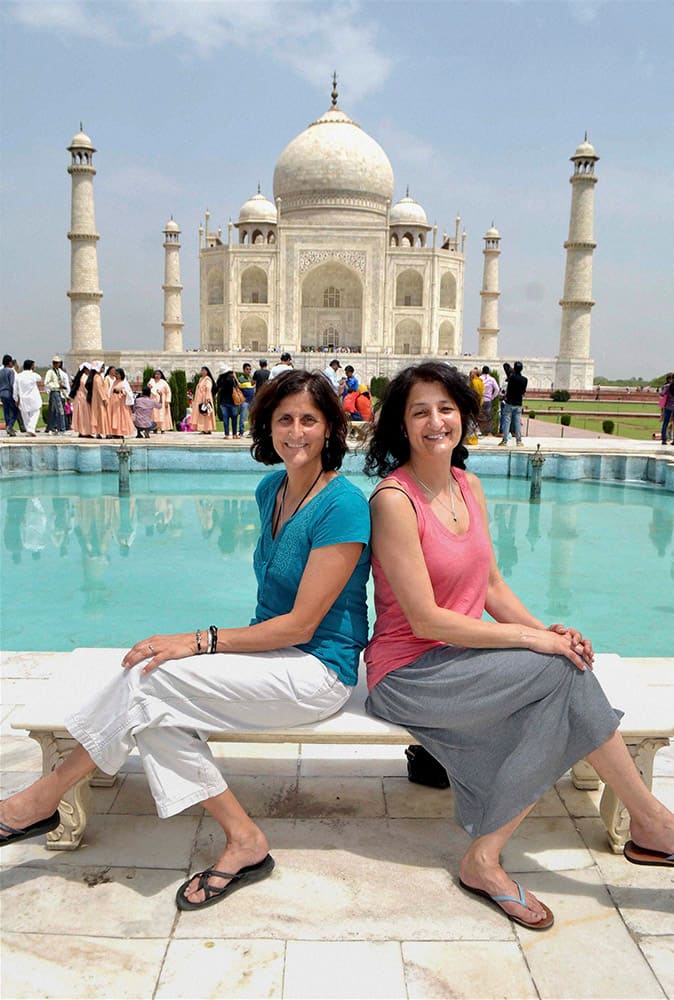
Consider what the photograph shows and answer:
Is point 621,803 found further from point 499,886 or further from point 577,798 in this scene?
point 499,886

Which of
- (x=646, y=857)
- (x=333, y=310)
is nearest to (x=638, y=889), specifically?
(x=646, y=857)

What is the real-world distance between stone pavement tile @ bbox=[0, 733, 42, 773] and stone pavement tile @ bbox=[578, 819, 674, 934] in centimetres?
151

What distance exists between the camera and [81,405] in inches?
442

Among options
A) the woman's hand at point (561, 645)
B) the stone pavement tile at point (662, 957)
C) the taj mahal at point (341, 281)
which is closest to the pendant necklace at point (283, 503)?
the woman's hand at point (561, 645)

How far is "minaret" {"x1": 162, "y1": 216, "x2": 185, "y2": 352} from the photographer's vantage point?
106 ft

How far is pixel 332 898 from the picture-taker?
1.70 meters

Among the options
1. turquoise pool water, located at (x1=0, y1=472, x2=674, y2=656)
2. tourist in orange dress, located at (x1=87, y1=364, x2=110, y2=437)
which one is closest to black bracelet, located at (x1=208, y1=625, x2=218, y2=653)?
turquoise pool water, located at (x1=0, y1=472, x2=674, y2=656)

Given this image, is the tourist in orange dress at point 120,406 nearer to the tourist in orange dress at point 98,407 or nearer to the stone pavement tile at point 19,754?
the tourist in orange dress at point 98,407

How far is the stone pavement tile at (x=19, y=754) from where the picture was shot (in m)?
2.24

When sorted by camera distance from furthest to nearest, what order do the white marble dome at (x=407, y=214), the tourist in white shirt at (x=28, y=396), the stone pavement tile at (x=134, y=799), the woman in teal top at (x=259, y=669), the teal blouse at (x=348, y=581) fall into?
1. the white marble dome at (x=407, y=214)
2. the tourist in white shirt at (x=28, y=396)
3. the stone pavement tile at (x=134, y=799)
4. the teal blouse at (x=348, y=581)
5. the woman in teal top at (x=259, y=669)

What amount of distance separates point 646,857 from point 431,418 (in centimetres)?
111

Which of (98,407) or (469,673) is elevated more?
(98,407)

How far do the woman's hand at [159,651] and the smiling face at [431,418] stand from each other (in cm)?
Answer: 71

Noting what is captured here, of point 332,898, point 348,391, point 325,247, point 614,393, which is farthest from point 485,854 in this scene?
point 325,247
